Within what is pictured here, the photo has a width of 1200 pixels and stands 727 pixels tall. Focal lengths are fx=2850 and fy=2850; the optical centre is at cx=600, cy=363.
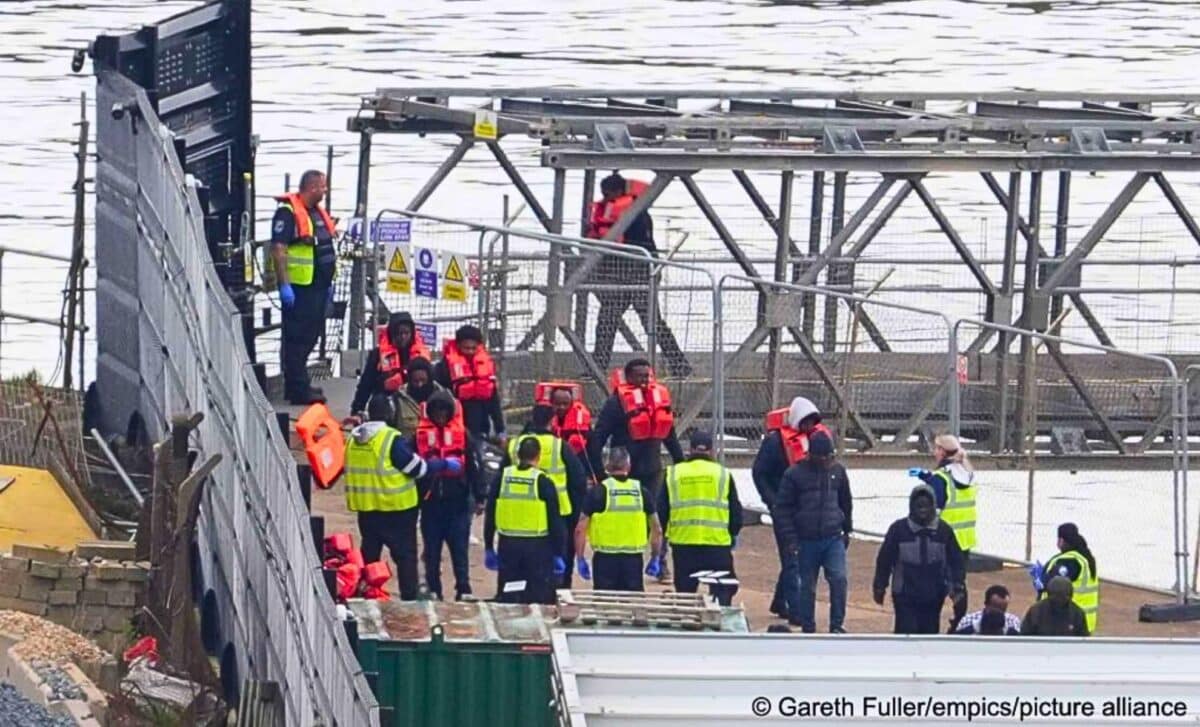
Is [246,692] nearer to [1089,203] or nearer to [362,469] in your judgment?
[362,469]

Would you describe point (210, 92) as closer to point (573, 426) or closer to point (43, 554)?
point (573, 426)

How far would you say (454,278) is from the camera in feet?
67.7

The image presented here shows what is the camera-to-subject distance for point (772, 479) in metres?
17.4

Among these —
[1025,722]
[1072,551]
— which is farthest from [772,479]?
[1025,722]

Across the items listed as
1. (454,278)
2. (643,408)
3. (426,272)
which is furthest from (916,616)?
(426,272)

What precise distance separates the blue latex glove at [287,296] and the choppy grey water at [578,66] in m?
9.42

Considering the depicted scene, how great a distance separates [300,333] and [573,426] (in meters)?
3.29

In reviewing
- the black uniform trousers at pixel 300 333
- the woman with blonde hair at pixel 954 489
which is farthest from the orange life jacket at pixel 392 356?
the woman with blonde hair at pixel 954 489

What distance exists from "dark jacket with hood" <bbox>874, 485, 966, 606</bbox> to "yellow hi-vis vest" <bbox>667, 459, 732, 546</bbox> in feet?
3.31

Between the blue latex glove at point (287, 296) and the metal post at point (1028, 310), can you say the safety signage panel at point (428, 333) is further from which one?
the metal post at point (1028, 310)

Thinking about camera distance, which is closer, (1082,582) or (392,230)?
(1082,582)

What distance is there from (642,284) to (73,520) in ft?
15.3

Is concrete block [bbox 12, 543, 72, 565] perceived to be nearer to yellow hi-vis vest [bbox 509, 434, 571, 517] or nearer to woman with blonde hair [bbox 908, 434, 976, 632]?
yellow hi-vis vest [bbox 509, 434, 571, 517]

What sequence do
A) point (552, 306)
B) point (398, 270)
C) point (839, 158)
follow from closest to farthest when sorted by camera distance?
point (552, 306), point (398, 270), point (839, 158)
